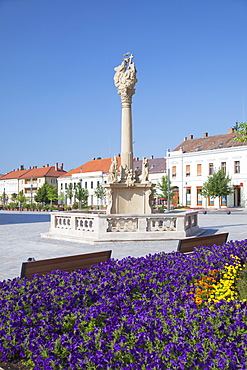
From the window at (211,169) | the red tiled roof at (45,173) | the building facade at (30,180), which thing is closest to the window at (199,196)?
the window at (211,169)

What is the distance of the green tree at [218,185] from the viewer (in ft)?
168

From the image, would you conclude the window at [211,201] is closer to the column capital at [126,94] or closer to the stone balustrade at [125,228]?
the column capital at [126,94]

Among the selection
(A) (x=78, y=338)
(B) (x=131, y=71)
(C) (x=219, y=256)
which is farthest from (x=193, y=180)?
(A) (x=78, y=338)

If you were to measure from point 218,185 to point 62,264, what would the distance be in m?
46.3

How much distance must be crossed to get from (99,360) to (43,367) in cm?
53

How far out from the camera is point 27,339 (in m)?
4.09

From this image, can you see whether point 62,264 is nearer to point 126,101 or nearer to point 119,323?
point 119,323

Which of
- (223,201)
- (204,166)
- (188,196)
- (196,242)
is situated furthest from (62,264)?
(188,196)

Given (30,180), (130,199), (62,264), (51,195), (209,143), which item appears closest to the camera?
(62,264)

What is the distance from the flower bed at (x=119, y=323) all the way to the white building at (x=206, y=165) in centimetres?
4950

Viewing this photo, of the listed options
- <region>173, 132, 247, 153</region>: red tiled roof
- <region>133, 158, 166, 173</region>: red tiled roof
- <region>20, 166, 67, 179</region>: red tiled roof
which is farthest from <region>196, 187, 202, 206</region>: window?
<region>20, 166, 67, 179</region>: red tiled roof

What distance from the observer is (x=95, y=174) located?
76688 millimetres

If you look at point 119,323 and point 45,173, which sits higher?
point 45,173

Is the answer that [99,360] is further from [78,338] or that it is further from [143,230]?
[143,230]
